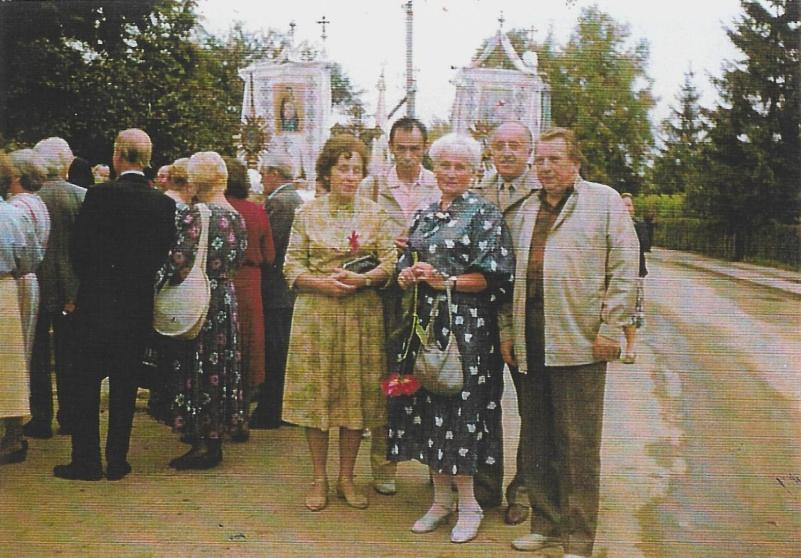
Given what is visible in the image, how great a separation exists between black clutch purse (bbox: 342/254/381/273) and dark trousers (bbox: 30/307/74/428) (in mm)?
1655

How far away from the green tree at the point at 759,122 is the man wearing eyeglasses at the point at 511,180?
3.24 feet

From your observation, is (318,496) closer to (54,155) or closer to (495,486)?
(495,486)

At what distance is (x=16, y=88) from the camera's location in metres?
3.74

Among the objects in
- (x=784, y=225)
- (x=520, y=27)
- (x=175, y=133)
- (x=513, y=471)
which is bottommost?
(x=513, y=471)

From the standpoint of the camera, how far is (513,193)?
10.7ft

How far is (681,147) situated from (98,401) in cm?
306

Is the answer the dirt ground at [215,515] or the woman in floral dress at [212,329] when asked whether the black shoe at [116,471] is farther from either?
the woman in floral dress at [212,329]

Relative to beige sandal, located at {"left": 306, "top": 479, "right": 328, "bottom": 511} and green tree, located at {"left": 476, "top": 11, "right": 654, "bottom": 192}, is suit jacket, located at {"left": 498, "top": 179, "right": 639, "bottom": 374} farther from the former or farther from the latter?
beige sandal, located at {"left": 306, "top": 479, "right": 328, "bottom": 511}

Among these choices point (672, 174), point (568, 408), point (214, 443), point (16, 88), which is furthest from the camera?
point (672, 174)

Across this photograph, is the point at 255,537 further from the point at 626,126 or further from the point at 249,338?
the point at 626,126

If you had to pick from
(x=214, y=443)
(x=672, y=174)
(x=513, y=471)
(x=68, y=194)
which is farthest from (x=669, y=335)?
(x=68, y=194)

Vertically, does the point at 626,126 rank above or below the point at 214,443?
above

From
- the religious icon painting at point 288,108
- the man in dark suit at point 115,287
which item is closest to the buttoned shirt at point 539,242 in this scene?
the religious icon painting at point 288,108

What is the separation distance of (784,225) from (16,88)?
3817 millimetres
